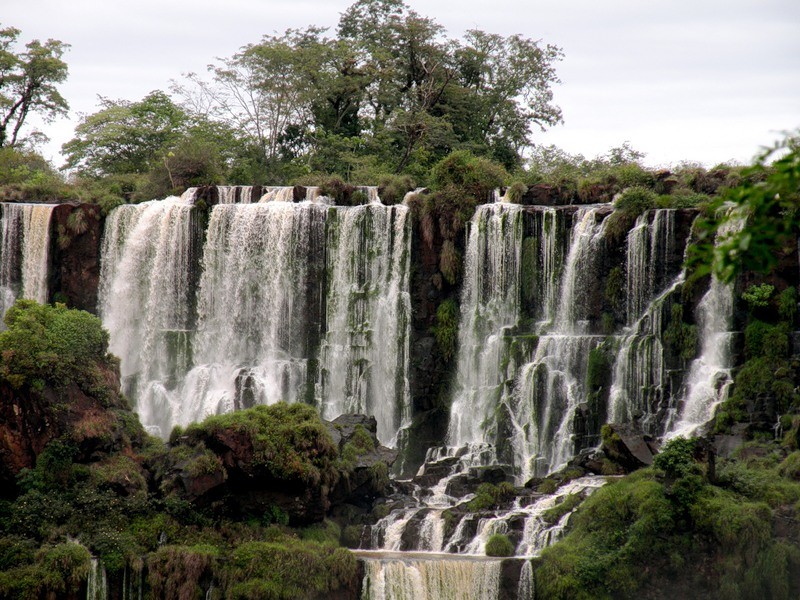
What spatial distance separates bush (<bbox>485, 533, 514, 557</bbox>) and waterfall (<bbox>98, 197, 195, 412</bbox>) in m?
15.7

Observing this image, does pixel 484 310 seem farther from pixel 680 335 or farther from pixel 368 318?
pixel 680 335

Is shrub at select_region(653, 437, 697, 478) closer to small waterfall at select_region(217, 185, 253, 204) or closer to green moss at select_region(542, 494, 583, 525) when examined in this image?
green moss at select_region(542, 494, 583, 525)

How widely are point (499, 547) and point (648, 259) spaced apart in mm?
11358

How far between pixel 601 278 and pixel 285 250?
1101 centimetres

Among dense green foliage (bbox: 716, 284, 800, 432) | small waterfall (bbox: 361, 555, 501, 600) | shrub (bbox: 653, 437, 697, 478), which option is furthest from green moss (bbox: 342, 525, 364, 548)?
dense green foliage (bbox: 716, 284, 800, 432)

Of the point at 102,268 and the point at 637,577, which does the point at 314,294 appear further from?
the point at 637,577

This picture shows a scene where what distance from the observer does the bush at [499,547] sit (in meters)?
25.3

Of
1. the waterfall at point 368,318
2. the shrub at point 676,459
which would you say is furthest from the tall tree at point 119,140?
the shrub at point 676,459

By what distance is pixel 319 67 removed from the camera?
52.5 m

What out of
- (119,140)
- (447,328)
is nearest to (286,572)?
(447,328)

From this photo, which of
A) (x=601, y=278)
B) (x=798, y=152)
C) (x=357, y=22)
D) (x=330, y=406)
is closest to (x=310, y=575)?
(x=330, y=406)

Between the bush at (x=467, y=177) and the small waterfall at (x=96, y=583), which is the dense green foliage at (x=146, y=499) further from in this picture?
the bush at (x=467, y=177)

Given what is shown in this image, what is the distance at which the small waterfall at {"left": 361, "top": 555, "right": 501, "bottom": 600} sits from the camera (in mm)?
24016

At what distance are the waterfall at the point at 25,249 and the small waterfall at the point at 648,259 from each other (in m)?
20.8
